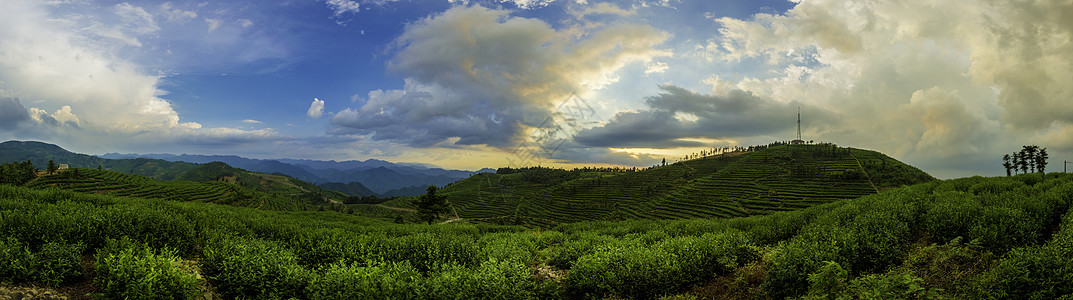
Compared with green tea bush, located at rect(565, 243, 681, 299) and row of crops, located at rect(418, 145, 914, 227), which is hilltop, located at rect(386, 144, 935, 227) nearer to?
row of crops, located at rect(418, 145, 914, 227)

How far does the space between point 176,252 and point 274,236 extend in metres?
4.17

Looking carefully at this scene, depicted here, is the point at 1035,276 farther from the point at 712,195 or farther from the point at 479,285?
the point at 712,195

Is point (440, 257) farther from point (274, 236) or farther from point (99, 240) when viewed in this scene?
point (99, 240)

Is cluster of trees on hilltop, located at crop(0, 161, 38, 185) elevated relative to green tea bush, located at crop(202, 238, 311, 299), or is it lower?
lower

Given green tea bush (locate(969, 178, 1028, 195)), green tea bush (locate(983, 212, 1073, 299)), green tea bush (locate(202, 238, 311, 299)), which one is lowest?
green tea bush (locate(202, 238, 311, 299))

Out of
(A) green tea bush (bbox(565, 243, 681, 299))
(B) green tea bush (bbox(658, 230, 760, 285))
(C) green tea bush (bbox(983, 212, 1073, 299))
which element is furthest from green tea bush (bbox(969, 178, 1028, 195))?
(A) green tea bush (bbox(565, 243, 681, 299))

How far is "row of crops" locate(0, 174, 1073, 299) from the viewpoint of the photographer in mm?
8875

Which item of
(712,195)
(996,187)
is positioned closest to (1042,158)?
(712,195)

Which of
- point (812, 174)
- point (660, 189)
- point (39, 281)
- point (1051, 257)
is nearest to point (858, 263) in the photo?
point (1051, 257)

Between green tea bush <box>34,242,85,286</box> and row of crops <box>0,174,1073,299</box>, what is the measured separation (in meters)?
0.03

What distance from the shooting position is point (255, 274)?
10586mm

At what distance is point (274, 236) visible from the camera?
16.1 metres

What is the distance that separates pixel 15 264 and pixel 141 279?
124 inches

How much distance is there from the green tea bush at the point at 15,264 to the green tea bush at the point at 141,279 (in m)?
1.13
